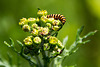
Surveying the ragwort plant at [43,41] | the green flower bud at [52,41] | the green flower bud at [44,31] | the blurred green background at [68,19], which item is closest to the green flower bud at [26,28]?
the ragwort plant at [43,41]

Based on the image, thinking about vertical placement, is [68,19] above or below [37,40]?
above

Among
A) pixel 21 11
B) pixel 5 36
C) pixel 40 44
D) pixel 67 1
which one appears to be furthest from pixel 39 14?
pixel 67 1

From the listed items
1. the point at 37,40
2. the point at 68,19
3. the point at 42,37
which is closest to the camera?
the point at 37,40

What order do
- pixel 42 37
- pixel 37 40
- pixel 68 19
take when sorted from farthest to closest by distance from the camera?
pixel 68 19 < pixel 42 37 < pixel 37 40

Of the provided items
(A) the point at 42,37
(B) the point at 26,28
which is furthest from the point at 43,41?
(B) the point at 26,28

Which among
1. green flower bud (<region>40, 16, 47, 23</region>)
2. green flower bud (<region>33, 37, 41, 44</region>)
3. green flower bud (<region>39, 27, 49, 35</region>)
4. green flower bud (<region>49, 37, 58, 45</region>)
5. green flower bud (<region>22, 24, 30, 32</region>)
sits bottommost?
green flower bud (<region>49, 37, 58, 45</region>)

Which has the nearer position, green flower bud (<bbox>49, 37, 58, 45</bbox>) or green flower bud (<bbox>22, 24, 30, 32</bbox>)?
green flower bud (<bbox>49, 37, 58, 45</bbox>)

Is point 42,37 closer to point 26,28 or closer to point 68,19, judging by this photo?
point 26,28

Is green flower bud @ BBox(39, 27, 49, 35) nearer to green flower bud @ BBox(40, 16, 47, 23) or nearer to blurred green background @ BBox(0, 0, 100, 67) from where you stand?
green flower bud @ BBox(40, 16, 47, 23)

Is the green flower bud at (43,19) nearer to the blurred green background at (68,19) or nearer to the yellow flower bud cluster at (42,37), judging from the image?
the yellow flower bud cluster at (42,37)

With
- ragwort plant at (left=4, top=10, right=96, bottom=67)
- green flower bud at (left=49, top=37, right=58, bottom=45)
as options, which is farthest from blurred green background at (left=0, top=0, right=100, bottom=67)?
green flower bud at (left=49, top=37, right=58, bottom=45)
